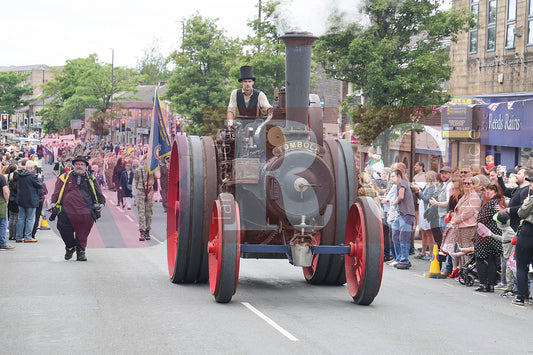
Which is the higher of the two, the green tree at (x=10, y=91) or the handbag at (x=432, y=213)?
the green tree at (x=10, y=91)

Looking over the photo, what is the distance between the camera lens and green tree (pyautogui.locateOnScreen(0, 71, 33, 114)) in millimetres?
137375

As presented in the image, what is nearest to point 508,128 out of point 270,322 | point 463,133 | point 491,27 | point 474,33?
point 463,133

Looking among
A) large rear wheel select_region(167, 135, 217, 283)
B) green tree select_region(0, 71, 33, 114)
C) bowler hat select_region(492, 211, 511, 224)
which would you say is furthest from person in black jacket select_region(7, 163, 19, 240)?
green tree select_region(0, 71, 33, 114)

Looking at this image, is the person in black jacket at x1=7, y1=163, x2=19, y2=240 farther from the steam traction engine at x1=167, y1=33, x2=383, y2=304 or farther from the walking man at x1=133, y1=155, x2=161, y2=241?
the steam traction engine at x1=167, y1=33, x2=383, y2=304

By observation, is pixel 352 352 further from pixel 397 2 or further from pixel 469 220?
pixel 397 2

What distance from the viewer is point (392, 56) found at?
2234 cm

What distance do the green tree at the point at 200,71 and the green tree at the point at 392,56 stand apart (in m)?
21.6

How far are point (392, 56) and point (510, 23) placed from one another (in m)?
5.84

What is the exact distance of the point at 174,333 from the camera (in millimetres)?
7445

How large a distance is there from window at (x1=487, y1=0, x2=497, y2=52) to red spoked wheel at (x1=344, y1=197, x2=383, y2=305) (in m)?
19.4

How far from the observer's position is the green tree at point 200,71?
1731 inches

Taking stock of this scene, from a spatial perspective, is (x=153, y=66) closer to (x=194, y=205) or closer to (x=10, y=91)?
(x=10, y=91)

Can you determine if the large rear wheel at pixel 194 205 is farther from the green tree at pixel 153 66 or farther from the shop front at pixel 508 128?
the green tree at pixel 153 66

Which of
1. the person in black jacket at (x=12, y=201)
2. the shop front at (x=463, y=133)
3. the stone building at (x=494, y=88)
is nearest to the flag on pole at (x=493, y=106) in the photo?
the stone building at (x=494, y=88)
